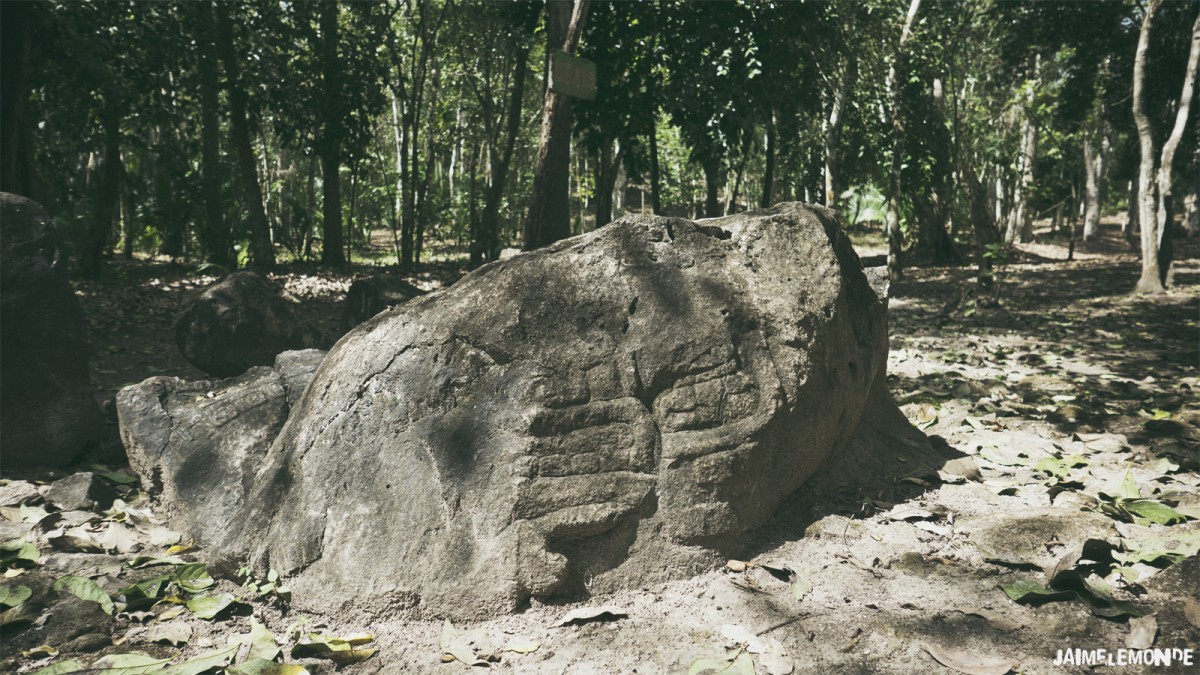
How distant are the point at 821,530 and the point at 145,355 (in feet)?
19.1

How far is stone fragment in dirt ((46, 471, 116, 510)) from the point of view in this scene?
141 inches

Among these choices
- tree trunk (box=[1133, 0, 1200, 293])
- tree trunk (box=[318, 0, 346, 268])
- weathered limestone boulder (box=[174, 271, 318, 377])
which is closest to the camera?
weathered limestone boulder (box=[174, 271, 318, 377])

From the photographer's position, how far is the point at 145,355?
688cm

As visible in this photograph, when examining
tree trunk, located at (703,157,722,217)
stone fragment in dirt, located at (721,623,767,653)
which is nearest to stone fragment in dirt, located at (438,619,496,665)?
stone fragment in dirt, located at (721,623,767,653)

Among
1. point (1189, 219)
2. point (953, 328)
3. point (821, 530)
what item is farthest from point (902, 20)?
point (1189, 219)

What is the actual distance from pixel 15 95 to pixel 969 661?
25.9ft

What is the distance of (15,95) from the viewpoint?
22.8 feet

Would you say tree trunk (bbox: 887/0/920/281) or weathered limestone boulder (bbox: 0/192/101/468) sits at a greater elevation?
tree trunk (bbox: 887/0/920/281)

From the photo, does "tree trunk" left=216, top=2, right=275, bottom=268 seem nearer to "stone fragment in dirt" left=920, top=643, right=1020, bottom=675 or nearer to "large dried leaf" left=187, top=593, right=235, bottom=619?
"large dried leaf" left=187, top=593, right=235, bottom=619

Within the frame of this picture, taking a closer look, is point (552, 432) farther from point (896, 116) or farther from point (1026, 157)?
point (1026, 157)

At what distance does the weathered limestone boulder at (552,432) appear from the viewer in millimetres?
2721

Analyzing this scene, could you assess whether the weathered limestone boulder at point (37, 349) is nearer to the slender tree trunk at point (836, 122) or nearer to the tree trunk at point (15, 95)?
the tree trunk at point (15, 95)

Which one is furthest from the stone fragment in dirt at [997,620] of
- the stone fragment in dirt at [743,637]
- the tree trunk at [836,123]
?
the tree trunk at [836,123]

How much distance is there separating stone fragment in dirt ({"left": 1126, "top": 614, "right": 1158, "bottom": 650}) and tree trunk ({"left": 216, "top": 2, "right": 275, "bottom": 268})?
1021 cm
